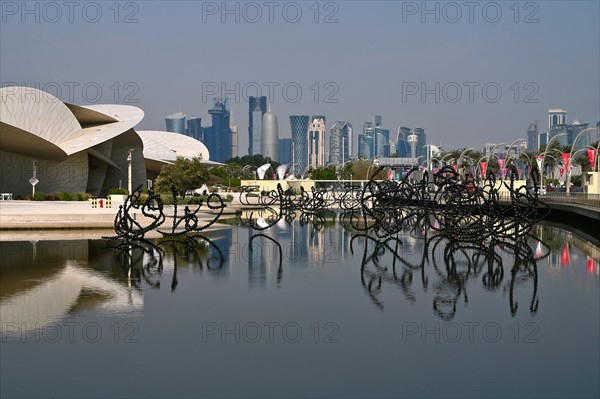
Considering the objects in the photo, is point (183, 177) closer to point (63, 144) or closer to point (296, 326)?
point (63, 144)

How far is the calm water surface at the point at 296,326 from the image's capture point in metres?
9.29

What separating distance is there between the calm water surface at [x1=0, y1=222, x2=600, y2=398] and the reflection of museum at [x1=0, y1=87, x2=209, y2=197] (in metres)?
34.7

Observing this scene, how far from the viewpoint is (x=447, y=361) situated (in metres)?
10.2

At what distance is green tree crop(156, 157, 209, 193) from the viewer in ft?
192

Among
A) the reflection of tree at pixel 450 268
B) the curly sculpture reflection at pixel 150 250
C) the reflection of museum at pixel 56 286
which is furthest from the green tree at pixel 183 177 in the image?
the reflection of museum at pixel 56 286

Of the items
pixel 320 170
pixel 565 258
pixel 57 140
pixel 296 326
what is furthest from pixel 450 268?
pixel 320 170

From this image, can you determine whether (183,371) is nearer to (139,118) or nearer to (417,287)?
(417,287)

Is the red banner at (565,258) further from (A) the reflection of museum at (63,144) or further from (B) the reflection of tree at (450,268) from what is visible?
(A) the reflection of museum at (63,144)

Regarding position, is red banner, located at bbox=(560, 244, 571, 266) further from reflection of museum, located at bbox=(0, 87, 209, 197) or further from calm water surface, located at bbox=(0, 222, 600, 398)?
reflection of museum, located at bbox=(0, 87, 209, 197)

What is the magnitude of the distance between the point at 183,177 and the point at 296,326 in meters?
47.0

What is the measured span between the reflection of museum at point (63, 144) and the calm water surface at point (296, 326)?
34.7 m

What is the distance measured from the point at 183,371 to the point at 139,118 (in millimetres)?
57876

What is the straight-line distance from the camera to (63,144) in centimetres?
5825

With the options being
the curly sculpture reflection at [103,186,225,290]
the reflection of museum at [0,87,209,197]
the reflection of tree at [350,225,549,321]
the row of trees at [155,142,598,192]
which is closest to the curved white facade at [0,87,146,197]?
the reflection of museum at [0,87,209,197]
